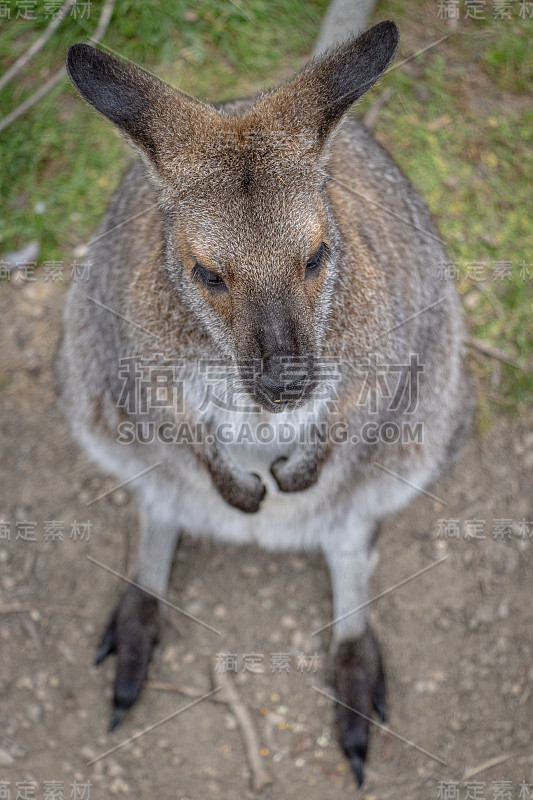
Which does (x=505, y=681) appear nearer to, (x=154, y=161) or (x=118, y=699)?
(x=118, y=699)

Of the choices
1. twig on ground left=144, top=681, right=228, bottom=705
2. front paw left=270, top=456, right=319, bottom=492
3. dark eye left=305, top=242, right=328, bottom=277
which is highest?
dark eye left=305, top=242, right=328, bottom=277

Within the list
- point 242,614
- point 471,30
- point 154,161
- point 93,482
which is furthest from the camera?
point 471,30

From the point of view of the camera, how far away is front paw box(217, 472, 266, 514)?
2.56 m

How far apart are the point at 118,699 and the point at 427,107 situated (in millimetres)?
3497

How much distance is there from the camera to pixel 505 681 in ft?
10.7

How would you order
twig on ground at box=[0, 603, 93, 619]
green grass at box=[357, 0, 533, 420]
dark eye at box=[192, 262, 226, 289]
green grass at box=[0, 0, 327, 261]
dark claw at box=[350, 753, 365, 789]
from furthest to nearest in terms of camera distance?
green grass at box=[0, 0, 327, 261] < green grass at box=[357, 0, 533, 420] < twig on ground at box=[0, 603, 93, 619] < dark claw at box=[350, 753, 365, 789] < dark eye at box=[192, 262, 226, 289]

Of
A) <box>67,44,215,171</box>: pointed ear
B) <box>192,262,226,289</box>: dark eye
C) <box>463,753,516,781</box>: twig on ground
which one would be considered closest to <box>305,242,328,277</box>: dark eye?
<box>192,262,226,289</box>: dark eye

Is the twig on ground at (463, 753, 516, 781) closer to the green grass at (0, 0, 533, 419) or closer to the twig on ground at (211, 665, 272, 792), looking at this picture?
the twig on ground at (211, 665, 272, 792)

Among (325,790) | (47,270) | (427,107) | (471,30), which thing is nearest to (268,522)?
(325,790)

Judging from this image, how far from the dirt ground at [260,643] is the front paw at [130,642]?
0.10 m

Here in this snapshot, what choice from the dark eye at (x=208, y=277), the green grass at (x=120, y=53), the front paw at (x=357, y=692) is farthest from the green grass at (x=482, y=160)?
the dark eye at (x=208, y=277)

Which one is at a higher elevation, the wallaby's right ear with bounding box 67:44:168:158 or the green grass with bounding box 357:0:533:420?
the wallaby's right ear with bounding box 67:44:168:158

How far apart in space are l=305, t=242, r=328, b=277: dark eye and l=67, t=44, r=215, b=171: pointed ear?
49 cm

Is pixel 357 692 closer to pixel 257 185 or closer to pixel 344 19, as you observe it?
pixel 257 185
